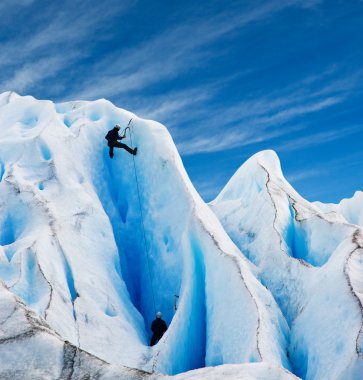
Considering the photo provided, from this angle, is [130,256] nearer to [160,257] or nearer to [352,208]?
[160,257]

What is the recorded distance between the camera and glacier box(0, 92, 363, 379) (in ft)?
35.8

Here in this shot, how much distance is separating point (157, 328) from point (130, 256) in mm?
3315

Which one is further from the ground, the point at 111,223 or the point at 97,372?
the point at 111,223

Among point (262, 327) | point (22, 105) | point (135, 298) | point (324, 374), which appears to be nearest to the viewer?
point (324, 374)

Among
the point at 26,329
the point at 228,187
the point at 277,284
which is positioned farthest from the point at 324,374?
the point at 228,187

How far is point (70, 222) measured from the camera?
13.8 metres

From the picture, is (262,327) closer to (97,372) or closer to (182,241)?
(182,241)

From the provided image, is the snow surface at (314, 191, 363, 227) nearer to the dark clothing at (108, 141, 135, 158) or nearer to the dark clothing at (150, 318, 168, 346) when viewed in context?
the dark clothing at (108, 141, 135, 158)

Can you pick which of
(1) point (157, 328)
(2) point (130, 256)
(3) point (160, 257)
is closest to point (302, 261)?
(3) point (160, 257)

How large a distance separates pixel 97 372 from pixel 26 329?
0.99 m

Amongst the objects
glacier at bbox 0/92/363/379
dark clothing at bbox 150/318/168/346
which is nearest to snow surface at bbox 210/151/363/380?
glacier at bbox 0/92/363/379

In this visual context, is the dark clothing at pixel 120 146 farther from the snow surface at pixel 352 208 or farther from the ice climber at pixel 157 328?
the snow surface at pixel 352 208

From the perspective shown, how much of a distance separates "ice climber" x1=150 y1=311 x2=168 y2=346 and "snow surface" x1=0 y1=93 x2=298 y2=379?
0.31m

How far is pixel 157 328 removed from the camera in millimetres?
12547
